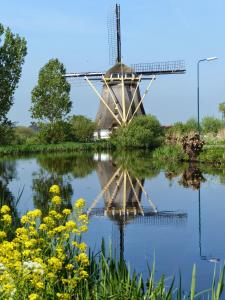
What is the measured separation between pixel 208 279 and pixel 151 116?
54051mm

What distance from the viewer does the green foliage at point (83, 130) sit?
219 ft

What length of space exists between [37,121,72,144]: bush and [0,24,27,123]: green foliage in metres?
32.2

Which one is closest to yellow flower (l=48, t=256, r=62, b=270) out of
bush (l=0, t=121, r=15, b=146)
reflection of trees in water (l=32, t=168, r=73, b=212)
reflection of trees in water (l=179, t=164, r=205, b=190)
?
Answer: reflection of trees in water (l=32, t=168, r=73, b=212)

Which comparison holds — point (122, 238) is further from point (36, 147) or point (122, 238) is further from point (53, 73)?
point (53, 73)

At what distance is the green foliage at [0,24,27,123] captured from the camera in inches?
1210

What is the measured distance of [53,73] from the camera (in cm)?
6594

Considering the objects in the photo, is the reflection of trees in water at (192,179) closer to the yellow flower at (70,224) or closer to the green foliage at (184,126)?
the yellow flower at (70,224)

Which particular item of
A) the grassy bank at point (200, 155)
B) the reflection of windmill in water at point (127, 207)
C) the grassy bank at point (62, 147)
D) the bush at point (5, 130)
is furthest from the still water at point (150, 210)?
the grassy bank at point (62, 147)

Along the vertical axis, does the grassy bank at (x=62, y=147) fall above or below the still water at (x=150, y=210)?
above

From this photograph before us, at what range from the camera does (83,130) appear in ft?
218

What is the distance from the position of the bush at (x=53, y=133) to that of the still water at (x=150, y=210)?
33733 mm

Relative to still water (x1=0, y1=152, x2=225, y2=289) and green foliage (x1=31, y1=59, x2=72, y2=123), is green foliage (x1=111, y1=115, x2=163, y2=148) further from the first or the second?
still water (x1=0, y1=152, x2=225, y2=289)

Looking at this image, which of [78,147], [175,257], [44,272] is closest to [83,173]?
[175,257]

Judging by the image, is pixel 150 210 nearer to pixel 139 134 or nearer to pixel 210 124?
pixel 139 134
